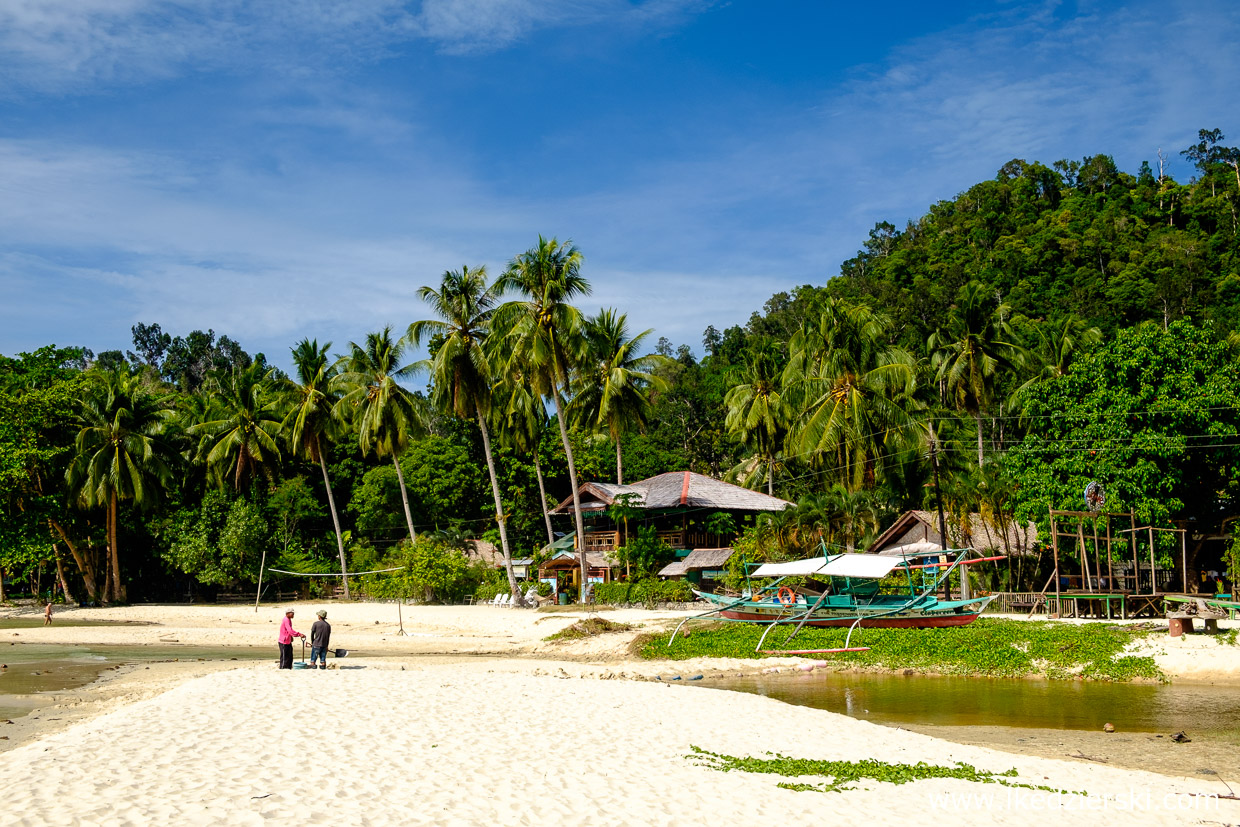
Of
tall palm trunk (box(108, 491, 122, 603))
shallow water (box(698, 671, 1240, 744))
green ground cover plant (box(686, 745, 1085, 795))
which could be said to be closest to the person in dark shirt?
shallow water (box(698, 671, 1240, 744))

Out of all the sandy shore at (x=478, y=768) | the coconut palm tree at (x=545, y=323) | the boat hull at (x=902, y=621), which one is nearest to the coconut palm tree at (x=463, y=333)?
the coconut palm tree at (x=545, y=323)

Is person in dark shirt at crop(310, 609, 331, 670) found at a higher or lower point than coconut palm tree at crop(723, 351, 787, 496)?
lower

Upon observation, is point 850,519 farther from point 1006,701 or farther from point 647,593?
point 1006,701

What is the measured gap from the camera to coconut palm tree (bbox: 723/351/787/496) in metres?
47.9

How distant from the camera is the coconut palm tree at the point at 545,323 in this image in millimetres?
38562

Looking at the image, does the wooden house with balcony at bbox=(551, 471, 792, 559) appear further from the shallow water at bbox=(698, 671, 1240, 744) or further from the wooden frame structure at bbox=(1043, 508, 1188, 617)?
the shallow water at bbox=(698, 671, 1240, 744)

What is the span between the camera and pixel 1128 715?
15875mm

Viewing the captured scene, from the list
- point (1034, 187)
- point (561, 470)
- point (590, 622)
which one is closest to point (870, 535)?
point (590, 622)

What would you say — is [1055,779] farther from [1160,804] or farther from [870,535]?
Result: [870,535]

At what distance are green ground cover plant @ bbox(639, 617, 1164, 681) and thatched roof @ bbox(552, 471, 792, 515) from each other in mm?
15712

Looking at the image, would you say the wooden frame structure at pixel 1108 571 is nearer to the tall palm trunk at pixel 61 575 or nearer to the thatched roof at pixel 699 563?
the thatched roof at pixel 699 563

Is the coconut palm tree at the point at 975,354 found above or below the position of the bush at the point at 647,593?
above

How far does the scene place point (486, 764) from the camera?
398 inches

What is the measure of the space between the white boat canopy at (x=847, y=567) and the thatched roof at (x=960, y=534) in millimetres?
8930
